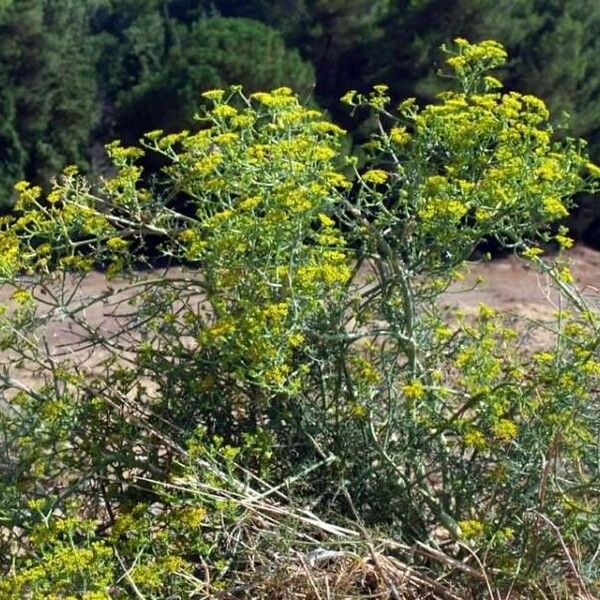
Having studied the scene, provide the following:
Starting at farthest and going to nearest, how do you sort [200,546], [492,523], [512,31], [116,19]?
1. [116,19]
2. [512,31]
3. [492,523]
4. [200,546]

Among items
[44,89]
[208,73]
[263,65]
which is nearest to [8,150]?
[44,89]

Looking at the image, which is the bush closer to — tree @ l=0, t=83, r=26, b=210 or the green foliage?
the green foliage

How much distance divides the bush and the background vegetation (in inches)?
271

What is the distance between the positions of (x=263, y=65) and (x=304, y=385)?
758cm

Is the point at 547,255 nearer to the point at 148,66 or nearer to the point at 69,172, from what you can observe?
the point at 148,66

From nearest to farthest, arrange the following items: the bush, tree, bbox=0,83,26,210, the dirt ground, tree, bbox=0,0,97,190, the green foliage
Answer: the bush → the dirt ground → the green foliage → tree, bbox=0,83,26,210 → tree, bbox=0,0,97,190

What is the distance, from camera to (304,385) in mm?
3336

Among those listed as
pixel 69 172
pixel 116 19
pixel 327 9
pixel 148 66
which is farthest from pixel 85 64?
pixel 69 172

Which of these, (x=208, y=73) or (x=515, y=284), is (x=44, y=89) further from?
(x=515, y=284)

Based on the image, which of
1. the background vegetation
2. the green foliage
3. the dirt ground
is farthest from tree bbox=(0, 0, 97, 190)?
the dirt ground

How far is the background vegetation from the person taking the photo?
1077 centimetres

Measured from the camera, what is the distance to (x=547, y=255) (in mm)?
10500

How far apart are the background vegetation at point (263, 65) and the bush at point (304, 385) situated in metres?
6.87

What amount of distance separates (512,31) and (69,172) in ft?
29.1
